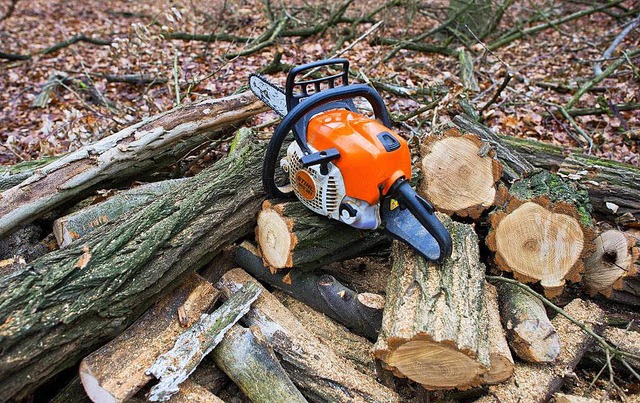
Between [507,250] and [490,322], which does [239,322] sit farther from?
[507,250]

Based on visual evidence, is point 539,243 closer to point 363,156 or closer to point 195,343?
point 363,156

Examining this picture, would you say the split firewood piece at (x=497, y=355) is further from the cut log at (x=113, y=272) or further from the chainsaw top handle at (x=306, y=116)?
the cut log at (x=113, y=272)

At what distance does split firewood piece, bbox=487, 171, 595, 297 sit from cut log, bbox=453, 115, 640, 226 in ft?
1.63

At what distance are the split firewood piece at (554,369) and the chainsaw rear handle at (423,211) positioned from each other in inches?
24.3

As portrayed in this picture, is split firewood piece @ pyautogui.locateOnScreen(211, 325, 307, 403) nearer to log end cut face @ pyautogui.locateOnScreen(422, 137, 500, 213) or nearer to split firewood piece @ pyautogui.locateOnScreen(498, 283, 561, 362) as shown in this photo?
split firewood piece @ pyautogui.locateOnScreen(498, 283, 561, 362)

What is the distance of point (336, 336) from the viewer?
2191 millimetres

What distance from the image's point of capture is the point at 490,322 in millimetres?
2049

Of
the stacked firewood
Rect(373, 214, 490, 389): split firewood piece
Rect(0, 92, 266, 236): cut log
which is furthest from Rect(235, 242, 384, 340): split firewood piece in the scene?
Rect(0, 92, 266, 236): cut log

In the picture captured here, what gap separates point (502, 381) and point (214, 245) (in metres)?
1.45

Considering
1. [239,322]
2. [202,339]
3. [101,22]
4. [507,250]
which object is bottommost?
[101,22]

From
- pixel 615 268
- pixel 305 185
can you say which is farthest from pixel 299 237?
pixel 615 268

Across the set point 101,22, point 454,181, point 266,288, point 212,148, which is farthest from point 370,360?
point 101,22

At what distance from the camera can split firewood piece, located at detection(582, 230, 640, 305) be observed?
90.0 inches

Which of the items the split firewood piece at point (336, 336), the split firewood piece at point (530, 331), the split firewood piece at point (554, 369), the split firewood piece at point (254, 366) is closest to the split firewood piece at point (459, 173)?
the split firewood piece at point (530, 331)
